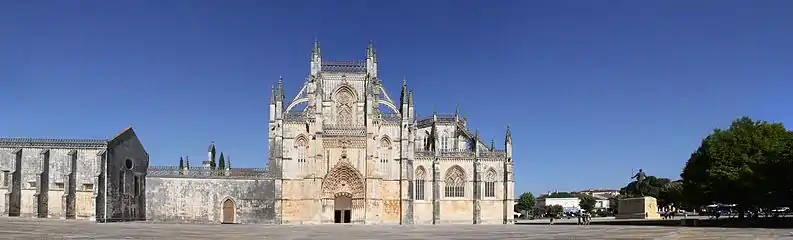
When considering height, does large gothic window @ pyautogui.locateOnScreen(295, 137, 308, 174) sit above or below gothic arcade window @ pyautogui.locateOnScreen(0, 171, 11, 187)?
above

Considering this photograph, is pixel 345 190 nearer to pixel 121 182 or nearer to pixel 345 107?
pixel 345 107

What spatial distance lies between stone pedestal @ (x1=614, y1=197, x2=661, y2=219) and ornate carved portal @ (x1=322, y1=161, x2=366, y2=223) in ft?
117

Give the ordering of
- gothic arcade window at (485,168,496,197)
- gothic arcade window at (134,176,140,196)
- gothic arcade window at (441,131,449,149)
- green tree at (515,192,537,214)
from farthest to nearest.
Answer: green tree at (515,192,537,214)
gothic arcade window at (441,131,449,149)
gothic arcade window at (485,168,496,197)
gothic arcade window at (134,176,140,196)

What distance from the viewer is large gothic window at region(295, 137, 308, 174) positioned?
68562 mm

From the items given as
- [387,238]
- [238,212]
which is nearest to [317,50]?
[238,212]

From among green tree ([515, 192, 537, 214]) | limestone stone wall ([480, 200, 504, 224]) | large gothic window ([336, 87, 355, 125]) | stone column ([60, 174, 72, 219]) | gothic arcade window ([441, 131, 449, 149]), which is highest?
large gothic window ([336, 87, 355, 125])

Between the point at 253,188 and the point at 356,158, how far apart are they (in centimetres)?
972

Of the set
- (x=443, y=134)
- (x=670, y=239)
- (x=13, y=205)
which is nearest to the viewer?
(x=670, y=239)

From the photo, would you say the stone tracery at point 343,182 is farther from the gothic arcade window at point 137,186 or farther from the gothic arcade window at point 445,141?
the gothic arcade window at point 445,141

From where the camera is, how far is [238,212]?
67500mm

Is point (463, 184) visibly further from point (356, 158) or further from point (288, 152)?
point (288, 152)

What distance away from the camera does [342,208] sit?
7012 cm

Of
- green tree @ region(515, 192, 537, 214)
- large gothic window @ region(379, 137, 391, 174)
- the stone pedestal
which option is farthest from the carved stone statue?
large gothic window @ region(379, 137, 391, 174)

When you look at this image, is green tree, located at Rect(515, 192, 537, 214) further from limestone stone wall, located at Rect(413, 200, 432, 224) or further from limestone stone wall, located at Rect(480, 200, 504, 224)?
limestone stone wall, located at Rect(413, 200, 432, 224)
